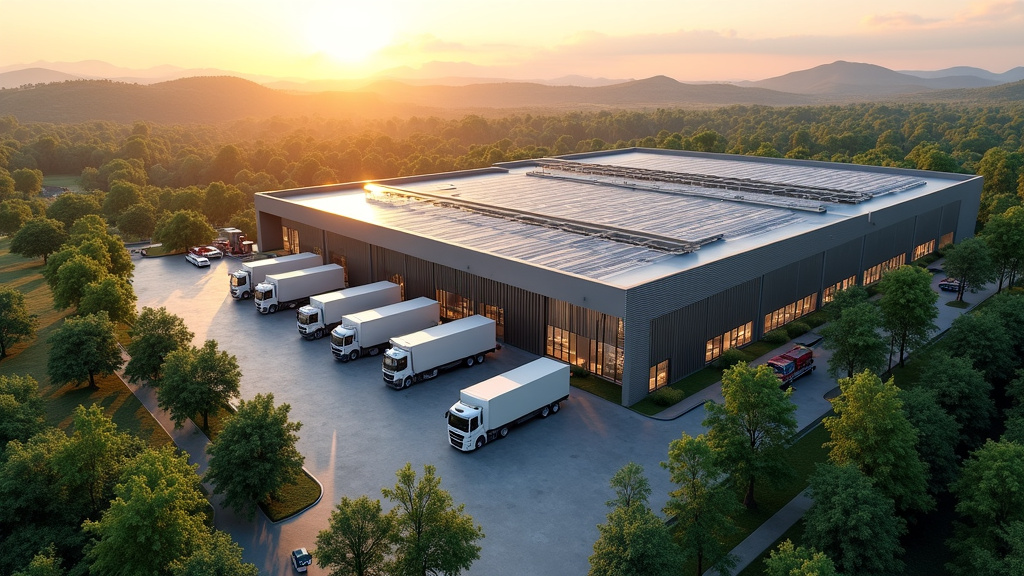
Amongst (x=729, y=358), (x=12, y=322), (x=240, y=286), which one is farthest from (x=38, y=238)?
(x=729, y=358)

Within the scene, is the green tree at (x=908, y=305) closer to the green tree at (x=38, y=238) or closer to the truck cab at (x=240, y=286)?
the truck cab at (x=240, y=286)

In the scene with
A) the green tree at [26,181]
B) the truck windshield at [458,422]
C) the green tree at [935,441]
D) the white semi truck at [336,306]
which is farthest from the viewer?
the green tree at [26,181]

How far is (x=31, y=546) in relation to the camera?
2091 centimetres

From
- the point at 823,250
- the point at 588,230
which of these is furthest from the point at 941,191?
the point at 588,230

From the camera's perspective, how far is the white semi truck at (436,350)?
3478 cm

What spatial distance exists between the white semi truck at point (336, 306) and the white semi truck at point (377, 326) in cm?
263

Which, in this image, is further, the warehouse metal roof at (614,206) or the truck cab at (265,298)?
the truck cab at (265,298)

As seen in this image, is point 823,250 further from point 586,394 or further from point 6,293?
point 6,293

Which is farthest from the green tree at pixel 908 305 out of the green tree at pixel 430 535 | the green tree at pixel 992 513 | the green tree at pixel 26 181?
the green tree at pixel 26 181

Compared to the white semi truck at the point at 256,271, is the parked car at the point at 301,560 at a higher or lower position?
lower

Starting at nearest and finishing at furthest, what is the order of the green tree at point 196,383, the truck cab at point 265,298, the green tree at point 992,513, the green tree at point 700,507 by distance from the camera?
1. the green tree at point 992,513
2. the green tree at point 700,507
3. the green tree at point 196,383
4. the truck cab at point 265,298

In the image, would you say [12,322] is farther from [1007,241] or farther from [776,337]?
[1007,241]

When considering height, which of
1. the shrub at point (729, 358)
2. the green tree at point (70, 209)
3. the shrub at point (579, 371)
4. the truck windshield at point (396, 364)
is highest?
the green tree at point (70, 209)

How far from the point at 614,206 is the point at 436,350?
24.5 m
